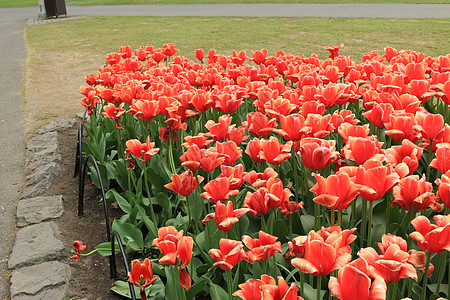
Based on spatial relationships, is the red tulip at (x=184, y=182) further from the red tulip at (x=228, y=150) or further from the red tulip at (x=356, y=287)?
the red tulip at (x=356, y=287)

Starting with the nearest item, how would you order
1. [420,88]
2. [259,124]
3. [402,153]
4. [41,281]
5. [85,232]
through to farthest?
[402,153] → [259,124] → [41,281] → [420,88] → [85,232]

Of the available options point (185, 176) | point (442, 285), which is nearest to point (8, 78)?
point (185, 176)

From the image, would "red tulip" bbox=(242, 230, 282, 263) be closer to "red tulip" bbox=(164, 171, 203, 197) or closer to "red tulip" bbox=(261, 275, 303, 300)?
"red tulip" bbox=(261, 275, 303, 300)

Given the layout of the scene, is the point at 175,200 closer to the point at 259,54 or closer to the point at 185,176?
the point at 185,176

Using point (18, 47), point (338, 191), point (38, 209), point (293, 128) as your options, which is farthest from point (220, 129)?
point (18, 47)

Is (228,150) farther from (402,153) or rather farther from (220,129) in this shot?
(402,153)

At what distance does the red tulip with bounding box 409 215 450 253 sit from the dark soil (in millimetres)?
1796

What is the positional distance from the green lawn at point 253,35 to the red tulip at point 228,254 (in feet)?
26.2

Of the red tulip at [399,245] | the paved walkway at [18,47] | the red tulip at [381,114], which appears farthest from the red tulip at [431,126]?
the paved walkway at [18,47]

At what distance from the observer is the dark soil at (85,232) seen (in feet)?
9.20

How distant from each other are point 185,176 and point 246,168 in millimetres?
1087

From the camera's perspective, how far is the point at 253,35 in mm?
12609

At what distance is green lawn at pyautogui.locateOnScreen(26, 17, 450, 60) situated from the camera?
409 inches

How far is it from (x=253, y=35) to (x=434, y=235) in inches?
458
